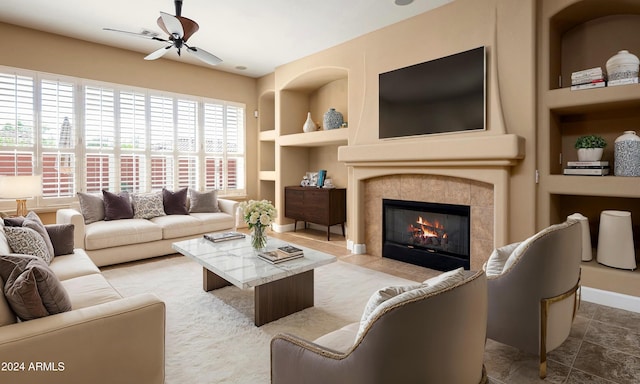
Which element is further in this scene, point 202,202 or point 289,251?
point 202,202

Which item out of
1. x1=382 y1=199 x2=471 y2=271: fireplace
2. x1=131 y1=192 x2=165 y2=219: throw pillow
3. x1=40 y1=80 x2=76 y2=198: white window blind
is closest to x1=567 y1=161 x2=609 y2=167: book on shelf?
x1=382 y1=199 x2=471 y2=271: fireplace

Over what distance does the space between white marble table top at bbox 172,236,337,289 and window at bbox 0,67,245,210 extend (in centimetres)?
277

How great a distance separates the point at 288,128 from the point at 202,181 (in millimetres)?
1930

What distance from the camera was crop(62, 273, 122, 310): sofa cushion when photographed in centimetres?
193

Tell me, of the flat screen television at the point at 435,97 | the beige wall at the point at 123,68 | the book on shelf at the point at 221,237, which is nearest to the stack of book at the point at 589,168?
the flat screen television at the point at 435,97

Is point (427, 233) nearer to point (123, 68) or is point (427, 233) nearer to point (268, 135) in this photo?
point (268, 135)

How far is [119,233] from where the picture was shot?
13.1ft

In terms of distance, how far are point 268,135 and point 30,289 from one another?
18.0ft

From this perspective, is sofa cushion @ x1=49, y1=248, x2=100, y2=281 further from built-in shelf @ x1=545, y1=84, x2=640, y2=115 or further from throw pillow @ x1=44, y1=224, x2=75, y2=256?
built-in shelf @ x1=545, y1=84, x2=640, y2=115

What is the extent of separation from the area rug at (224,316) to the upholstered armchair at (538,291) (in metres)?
1.13

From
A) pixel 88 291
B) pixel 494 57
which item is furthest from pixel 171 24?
pixel 494 57

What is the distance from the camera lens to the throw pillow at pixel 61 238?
2918 millimetres

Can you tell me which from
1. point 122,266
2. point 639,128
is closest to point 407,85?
point 639,128

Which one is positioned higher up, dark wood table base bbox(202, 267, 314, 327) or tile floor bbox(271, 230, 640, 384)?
dark wood table base bbox(202, 267, 314, 327)
